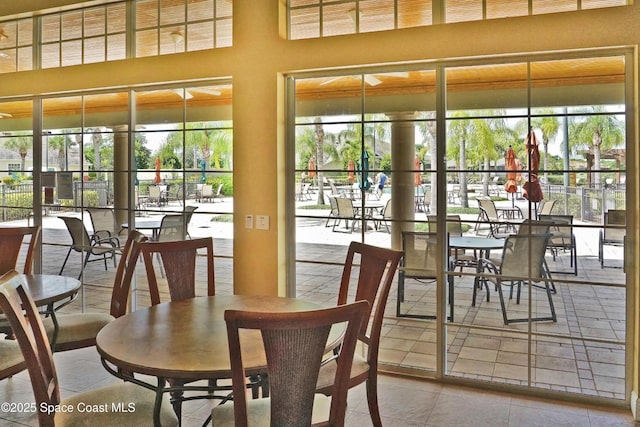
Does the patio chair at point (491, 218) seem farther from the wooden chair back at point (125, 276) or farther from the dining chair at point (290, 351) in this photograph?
the wooden chair back at point (125, 276)

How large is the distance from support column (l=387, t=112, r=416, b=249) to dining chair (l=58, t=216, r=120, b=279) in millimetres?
2571

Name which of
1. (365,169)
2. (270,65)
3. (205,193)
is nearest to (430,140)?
(365,169)

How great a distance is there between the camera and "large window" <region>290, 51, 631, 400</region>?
302cm

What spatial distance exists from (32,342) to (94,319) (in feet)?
4.73

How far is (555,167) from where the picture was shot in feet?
10.1

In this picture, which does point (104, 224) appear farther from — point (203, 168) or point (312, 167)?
point (312, 167)

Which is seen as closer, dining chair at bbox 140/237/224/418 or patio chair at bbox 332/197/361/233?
dining chair at bbox 140/237/224/418

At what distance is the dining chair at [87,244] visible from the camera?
4.39 metres

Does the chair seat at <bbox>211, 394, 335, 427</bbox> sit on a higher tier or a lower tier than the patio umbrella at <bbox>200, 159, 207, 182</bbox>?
lower

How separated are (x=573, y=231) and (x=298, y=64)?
2195 mm

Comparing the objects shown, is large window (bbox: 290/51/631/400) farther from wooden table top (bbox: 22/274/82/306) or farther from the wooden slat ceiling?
wooden table top (bbox: 22/274/82/306)

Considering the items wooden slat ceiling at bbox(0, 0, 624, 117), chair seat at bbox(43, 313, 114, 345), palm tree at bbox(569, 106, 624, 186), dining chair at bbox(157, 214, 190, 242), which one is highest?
wooden slat ceiling at bbox(0, 0, 624, 117)

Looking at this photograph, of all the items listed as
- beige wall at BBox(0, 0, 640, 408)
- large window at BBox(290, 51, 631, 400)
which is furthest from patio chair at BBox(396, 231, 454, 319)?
beige wall at BBox(0, 0, 640, 408)

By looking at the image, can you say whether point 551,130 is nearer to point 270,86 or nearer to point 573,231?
point 573,231
